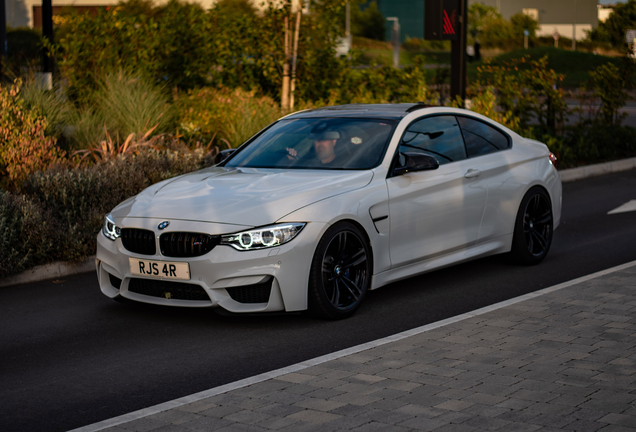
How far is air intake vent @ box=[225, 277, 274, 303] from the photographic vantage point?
588 cm

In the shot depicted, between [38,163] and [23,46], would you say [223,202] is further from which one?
[23,46]

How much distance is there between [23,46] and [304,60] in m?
30.7

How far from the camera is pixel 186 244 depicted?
233 inches

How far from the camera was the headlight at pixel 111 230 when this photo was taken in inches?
250

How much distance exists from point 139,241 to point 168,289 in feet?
1.34

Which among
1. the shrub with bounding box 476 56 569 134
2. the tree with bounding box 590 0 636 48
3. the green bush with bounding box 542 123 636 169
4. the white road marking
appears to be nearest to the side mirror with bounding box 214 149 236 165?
the white road marking

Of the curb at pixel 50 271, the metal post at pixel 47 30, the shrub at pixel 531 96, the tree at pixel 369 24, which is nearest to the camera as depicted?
the curb at pixel 50 271

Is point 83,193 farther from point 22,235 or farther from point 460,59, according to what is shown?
point 460,59

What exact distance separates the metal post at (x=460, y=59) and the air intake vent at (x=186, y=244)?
9380mm

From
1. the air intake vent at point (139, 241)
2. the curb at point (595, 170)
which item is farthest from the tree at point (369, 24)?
the air intake vent at point (139, 241)

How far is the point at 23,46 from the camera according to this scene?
1684 inches

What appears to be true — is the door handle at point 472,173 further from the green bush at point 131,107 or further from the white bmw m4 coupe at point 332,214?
the green bush at point 131,107

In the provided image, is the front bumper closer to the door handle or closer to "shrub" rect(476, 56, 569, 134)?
the door handle

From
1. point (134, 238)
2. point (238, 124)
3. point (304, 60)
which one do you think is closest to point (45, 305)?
point (134, 238)
